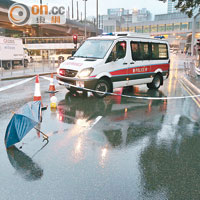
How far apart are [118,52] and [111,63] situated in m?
0.65

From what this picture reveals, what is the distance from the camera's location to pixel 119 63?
10.7m

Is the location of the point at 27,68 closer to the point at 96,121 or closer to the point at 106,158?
the point at 96,121

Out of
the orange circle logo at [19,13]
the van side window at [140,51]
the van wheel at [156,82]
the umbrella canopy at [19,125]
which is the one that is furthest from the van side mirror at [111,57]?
the orange circle logo at [19,13]

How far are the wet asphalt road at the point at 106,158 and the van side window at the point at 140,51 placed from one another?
3.96 m

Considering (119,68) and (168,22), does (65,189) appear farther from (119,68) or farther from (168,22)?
(168,22)

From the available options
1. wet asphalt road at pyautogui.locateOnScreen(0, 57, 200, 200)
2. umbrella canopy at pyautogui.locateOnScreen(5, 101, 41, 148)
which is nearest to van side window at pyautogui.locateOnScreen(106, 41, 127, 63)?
wet asphalt road at pyautogui.locateOnScreen(0, 57, 200, 200)

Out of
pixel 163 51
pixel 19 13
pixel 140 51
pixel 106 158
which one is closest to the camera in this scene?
pixel 106 158

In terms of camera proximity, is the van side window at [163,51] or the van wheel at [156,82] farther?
the van wheel at [156,82]

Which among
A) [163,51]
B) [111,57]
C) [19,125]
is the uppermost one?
[163,51]

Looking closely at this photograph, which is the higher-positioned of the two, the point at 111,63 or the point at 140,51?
the point at 140,51

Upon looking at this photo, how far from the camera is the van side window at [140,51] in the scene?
37.5ft

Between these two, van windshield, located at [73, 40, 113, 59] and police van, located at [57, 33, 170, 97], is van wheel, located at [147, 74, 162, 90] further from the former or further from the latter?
van windshield, located at [73, 40, 113, 59]

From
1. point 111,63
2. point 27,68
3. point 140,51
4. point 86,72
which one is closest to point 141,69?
point 140,51

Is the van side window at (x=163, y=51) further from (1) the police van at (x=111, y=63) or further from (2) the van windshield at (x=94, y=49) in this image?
(2) the van windshield at (x=94, y=49)
